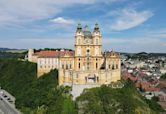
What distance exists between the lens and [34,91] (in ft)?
276

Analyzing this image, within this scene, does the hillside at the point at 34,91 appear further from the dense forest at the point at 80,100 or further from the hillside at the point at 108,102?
the hillside at the point at 108,102

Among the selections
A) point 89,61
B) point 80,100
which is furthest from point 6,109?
point 80,100

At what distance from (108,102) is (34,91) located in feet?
82.1

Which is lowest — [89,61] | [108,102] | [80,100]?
[108,102]

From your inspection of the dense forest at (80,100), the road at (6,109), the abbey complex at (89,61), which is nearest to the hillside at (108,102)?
the dense forest at (80,100)

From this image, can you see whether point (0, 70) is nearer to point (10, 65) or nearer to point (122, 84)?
point (10, 65)

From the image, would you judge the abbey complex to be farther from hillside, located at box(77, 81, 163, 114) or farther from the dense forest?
hillside, located at box(77, 81, 163, 114)

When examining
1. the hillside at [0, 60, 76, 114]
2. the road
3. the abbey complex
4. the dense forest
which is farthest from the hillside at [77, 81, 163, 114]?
the road

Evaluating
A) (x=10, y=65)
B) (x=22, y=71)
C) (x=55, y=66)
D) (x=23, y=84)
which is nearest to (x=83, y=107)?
(x=55, y=66)

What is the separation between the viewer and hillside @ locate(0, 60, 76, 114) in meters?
67.8

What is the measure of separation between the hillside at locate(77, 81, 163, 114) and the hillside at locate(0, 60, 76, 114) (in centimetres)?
251

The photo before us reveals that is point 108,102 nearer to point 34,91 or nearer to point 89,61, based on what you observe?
point 89,61

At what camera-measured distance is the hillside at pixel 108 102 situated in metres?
63.5

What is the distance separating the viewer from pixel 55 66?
92.6 m
